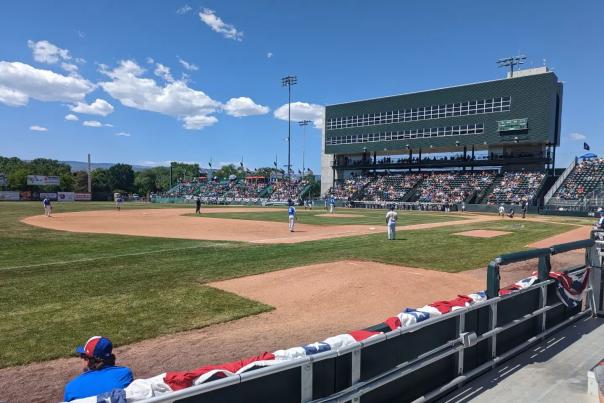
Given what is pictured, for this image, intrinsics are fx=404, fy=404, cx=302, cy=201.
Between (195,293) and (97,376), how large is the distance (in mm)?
6405

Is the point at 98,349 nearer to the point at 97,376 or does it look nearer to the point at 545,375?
the point at 97,376

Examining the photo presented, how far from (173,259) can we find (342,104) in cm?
6133

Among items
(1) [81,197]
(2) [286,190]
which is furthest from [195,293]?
(1) [81,197]

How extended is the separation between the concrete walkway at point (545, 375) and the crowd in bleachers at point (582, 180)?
4856cm

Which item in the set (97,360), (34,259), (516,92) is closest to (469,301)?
(97,360)

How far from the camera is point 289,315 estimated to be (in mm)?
8078

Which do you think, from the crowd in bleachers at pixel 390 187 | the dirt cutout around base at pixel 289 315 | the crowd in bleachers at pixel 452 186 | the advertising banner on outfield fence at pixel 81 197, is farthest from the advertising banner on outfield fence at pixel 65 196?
the dirt cutout around base at pixel 289 315

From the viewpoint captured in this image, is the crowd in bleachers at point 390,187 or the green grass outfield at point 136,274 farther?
the crowd in bleachers at point 390,187

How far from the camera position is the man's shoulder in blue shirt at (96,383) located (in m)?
2.94

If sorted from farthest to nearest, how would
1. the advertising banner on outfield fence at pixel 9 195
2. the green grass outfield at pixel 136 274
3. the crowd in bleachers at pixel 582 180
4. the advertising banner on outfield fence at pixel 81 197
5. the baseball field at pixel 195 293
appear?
the advertising banner on outfield fence at pixel 81 197 → the advertising banner on outfield fence at pixel 9 195 → the crowd in bleachers at pixel 582 180 → the green grass outfield at pixel 136 274 → the baseball field at pixel 195 293

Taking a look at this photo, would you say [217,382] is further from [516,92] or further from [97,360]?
[516,92]

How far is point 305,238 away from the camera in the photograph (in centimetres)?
2083

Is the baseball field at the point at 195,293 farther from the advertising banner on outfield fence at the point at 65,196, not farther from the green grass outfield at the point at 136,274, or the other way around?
the advertising banner on outfield fence at the point at 65,196

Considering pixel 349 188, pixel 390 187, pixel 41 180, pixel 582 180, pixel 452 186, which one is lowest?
pixel 349 188
